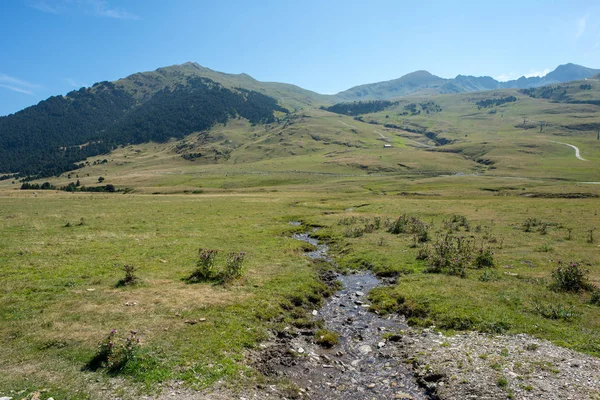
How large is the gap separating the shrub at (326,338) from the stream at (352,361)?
27 centimetres

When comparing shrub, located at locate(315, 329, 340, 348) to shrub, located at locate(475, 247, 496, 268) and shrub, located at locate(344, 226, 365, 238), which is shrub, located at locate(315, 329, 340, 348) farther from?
shrub, located at locate(344, 226, 365, 238)

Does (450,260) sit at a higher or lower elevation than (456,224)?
higher

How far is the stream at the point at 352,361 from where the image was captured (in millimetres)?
14078

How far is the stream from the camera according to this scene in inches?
554

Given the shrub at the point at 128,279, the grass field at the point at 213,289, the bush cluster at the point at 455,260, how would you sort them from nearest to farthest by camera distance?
1. the grass field at the point at 213,289
2. the shrub at the point at 128,279
3. the bush cluster at the point at 455,260

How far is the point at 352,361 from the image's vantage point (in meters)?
16.5

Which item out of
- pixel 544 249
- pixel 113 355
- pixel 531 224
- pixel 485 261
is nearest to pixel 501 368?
pixel 485 261

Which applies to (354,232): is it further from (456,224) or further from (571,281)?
(571,281)

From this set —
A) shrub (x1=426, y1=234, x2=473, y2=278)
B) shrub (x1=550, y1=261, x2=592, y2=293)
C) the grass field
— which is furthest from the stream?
shrub (x1=550, y1=261, x2=592, y2=293)

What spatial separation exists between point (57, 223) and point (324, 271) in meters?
39.5

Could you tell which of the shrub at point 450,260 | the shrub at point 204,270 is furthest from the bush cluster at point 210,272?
the shrub at point 450,260

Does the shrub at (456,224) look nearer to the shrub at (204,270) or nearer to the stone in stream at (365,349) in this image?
the stone in stream at (365,349)

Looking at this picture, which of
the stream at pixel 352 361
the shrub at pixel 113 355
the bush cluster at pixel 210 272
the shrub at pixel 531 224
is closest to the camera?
the shrub at pixel 113 355

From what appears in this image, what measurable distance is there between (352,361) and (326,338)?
Result: 2.20m
